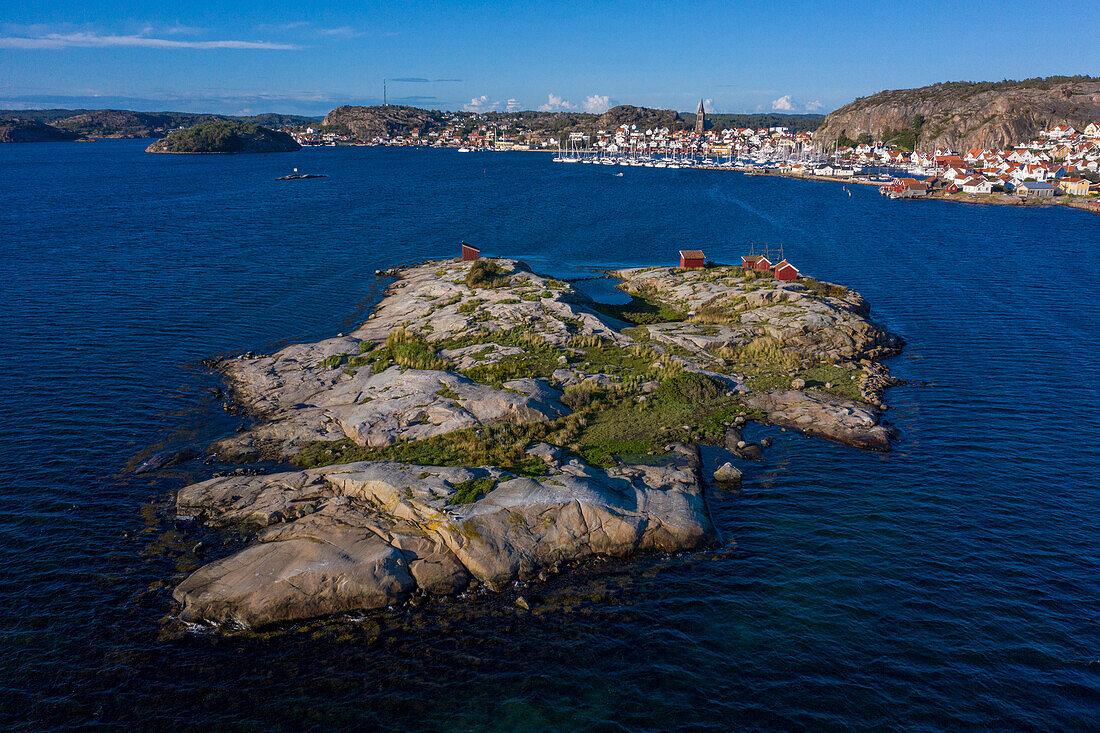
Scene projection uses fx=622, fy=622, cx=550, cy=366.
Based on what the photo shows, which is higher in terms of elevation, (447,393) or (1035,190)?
(1035,190)

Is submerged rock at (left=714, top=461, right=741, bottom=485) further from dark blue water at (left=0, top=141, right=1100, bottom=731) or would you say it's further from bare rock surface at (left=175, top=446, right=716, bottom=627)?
bare rock surface at (left=175, top=446, right=716, bottom=627)

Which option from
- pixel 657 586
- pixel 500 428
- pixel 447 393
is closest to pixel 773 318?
pixel 500 428

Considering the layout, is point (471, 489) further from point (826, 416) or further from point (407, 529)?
point (826, 416)

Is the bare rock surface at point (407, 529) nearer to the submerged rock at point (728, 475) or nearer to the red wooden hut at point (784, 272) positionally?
the submerged rock at point (728, 475)

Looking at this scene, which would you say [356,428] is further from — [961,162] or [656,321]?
[961,162]

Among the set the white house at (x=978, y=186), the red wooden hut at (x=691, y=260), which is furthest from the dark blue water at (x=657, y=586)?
the white house at (x=978, y=186)

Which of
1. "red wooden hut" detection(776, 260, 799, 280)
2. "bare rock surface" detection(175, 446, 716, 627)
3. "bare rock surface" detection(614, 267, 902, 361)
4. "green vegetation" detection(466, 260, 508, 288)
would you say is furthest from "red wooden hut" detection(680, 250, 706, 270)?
"bare rock surface" detection(175, 446, 716, 627)
